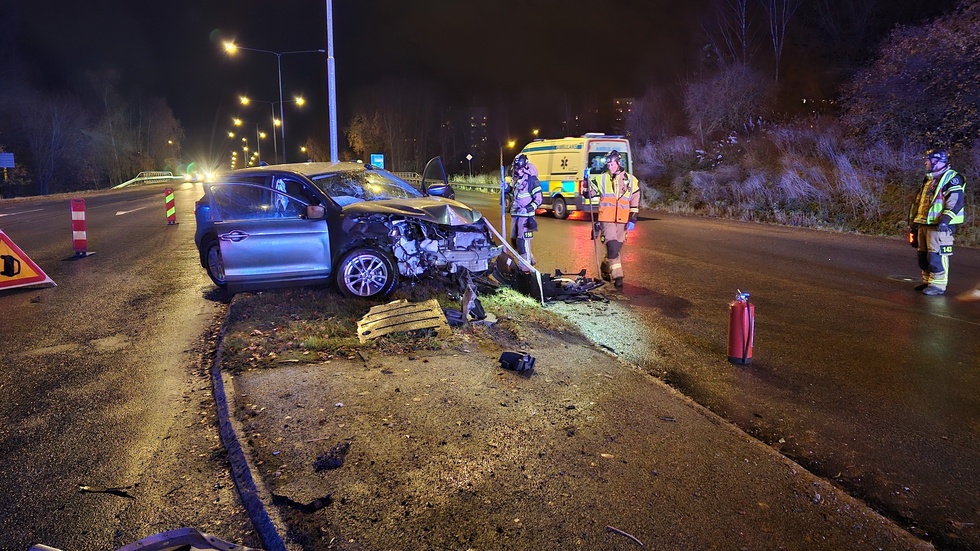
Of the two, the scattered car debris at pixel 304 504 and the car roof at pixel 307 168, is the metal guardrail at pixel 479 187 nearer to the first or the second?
the car roof at pixel 307 168

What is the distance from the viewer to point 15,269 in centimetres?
842

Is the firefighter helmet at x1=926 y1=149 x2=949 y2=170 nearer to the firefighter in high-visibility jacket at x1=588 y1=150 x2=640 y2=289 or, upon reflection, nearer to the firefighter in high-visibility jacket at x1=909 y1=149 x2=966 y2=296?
the firefighter in high-visibility jacket at x1=909 y1=149 x2=966 y2=296

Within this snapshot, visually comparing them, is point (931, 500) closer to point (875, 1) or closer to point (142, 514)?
point (142, 514)

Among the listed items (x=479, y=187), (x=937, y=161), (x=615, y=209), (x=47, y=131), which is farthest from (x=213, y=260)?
(x=47, y=131)

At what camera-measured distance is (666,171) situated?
2858cm

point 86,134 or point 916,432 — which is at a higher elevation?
point 86,134

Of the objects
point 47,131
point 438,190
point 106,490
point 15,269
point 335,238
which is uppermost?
point 47,131

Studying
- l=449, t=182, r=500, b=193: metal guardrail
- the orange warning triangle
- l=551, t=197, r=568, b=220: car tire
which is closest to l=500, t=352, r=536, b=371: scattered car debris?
the orange warning triangle

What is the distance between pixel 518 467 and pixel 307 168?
5.85 meters

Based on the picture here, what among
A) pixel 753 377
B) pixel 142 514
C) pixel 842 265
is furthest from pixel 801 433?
pixel 842 265

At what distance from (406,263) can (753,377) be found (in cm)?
407

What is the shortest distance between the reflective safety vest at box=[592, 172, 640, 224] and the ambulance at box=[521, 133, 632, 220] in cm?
851

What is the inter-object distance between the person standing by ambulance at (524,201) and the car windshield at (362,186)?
1.59m

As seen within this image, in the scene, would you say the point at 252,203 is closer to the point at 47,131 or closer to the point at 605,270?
the point at 605,270
